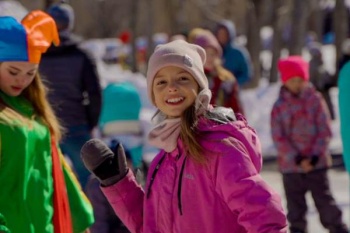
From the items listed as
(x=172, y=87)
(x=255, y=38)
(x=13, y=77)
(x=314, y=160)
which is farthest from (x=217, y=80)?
(x=255, y=38)

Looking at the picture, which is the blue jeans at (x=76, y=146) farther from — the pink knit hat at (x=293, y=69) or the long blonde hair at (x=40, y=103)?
the long blonde hair at (x=40, y=103)

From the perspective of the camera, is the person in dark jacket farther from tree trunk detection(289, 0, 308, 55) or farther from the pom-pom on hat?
tree trunk detection(289, 0, 308, 55)

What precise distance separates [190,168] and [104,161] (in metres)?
0.42

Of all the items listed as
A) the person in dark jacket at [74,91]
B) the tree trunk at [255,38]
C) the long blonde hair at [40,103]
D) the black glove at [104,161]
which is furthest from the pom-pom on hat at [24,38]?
the tree trunk at [255,38]

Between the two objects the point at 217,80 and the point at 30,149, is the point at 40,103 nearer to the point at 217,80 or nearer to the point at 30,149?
the point at 30,149

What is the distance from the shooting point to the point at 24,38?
197 inches

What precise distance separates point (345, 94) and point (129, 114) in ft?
9.40

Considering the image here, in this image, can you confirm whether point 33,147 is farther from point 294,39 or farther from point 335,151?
point 294,39

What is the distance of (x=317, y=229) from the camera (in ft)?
28.1

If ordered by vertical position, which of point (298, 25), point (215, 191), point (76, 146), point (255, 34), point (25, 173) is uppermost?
point (215, 191)

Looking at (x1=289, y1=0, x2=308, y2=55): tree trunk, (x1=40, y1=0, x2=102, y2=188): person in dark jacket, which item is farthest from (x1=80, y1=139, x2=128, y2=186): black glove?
(x1=289, y1=0, x2=308, y2=55): tree trunk

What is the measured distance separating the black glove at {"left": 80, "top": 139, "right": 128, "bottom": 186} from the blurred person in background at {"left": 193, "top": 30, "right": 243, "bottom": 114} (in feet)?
13.7

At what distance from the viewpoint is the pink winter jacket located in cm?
344

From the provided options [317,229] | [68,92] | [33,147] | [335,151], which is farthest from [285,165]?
[335,151]
